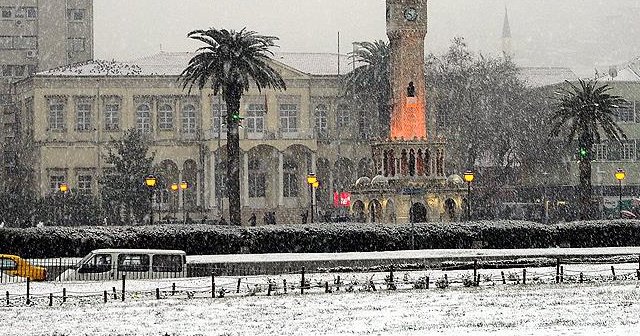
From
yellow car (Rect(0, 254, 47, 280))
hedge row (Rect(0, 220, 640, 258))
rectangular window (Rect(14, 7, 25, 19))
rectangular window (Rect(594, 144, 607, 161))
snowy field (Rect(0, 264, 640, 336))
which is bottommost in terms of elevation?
snowy field (Rect(0, 264, 640, 336))

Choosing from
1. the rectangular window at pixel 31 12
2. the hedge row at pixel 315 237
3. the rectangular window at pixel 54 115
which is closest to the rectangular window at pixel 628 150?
the rectangular window at pixel 54 115

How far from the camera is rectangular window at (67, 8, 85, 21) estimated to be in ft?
384

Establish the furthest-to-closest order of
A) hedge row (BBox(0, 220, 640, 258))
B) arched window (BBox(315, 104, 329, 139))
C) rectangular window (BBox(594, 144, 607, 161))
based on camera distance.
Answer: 1. arched window (BBox(315, 104, 329, 139))
2. rectangular window (BBox(594, 144, 607, 161))
3. hedge row (BBox(0, 220, 640, 258))

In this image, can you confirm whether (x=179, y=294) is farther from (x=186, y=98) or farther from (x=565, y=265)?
(x=186, y=98)

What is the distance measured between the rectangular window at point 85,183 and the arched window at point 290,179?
545 inches

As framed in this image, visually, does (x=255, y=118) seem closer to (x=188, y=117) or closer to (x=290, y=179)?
(x=188, y=117)

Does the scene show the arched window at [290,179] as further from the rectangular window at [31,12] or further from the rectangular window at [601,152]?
the rectangular window at [31,12]

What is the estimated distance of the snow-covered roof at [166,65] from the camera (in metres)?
100

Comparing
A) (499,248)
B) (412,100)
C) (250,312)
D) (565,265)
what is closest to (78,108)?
(412,100)

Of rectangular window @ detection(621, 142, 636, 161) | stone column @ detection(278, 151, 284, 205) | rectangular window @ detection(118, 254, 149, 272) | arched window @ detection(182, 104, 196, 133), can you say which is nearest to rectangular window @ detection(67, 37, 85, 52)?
arched window @ detection(182, 104, 196, 133)

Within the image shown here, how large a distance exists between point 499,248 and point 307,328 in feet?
83.3

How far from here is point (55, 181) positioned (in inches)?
3907

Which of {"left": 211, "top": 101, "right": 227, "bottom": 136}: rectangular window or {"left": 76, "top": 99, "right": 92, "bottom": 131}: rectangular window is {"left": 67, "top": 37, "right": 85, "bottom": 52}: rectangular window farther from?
{"left": 211, "top": 101, "right": 227, "bottom": 136}: rectangular window

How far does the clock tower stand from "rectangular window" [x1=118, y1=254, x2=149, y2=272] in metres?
26.7
